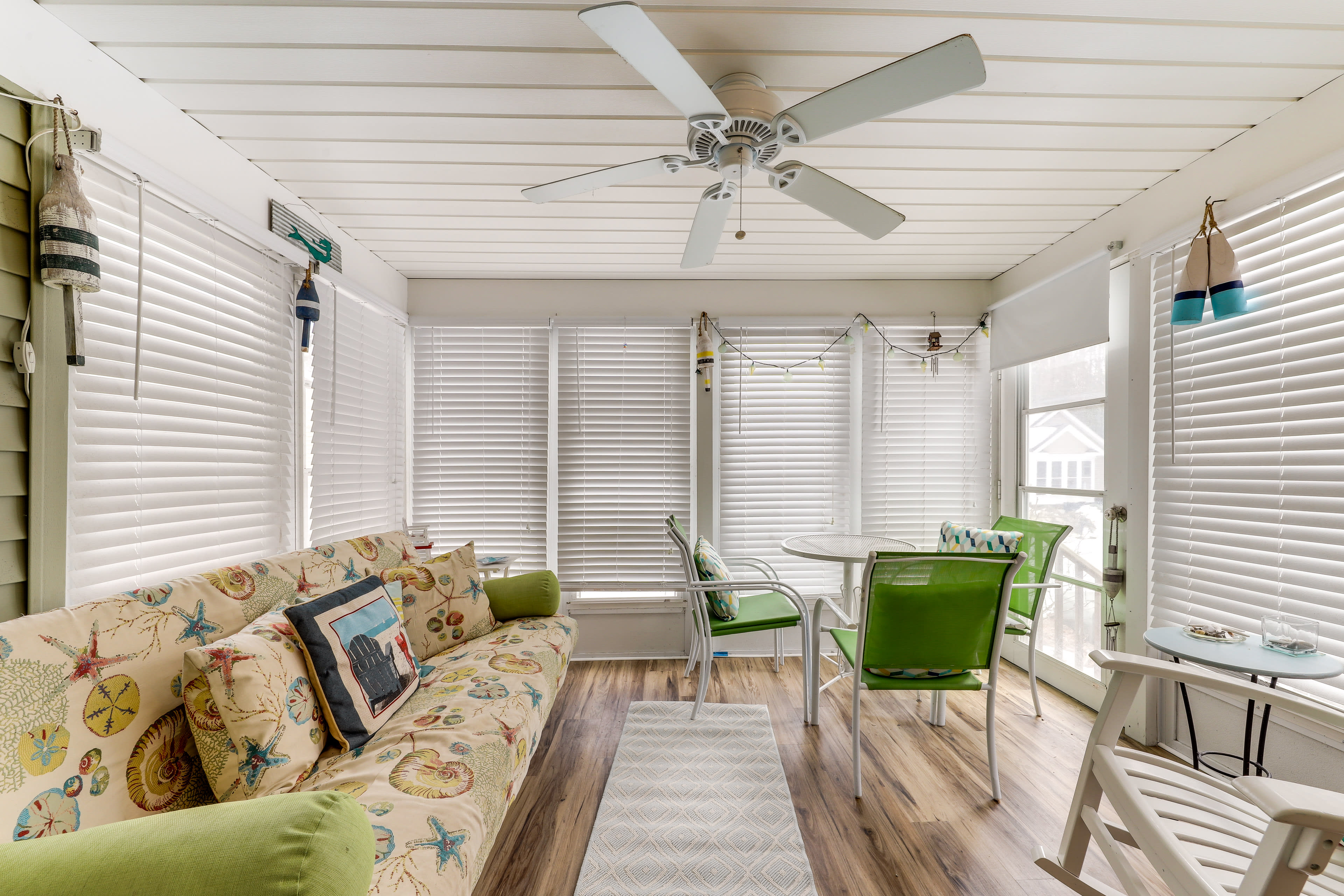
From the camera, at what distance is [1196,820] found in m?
1.22

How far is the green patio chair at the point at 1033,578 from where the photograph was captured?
9.24 ft

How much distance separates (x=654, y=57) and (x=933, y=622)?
1986 millimetres

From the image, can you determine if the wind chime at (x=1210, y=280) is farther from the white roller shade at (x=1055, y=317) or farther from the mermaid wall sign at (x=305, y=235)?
the mermaid wall sign at (x=305, y=235)

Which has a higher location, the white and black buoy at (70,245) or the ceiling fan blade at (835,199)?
the ceiling fan blade at (835,199)

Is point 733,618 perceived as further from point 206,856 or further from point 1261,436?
point 206,856

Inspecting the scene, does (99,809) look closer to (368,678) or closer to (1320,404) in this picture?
(368,678)

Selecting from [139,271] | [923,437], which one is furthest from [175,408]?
[923,437]

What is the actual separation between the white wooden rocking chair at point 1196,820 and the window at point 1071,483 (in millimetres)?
1660

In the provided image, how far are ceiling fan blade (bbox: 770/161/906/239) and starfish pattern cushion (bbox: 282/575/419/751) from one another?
1.87m

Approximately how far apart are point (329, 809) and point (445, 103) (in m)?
2.02

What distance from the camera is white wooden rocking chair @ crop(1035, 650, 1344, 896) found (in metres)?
0.85

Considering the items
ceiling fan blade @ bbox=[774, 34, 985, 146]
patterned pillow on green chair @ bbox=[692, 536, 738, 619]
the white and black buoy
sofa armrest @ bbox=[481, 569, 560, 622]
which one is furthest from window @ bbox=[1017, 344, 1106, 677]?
the white and black buoy

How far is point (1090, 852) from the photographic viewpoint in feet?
6.03

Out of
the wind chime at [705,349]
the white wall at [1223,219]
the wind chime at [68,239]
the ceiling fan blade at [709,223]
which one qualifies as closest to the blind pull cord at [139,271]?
the wind chime at [68,239]
